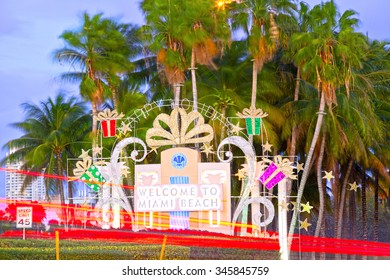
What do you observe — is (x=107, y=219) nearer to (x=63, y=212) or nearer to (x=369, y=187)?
(x=63, y=212)

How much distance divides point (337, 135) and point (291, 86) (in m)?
4.69

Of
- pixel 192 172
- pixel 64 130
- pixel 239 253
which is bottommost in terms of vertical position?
pixel 239 253

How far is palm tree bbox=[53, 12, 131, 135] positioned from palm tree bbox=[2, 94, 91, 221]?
6.45 m

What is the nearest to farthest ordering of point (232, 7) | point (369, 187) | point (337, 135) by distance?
point (232, 7) → point (337, 135) → point (369, 187)

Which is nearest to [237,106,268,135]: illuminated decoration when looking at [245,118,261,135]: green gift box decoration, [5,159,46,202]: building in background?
[245,118,261,135]: green gift box decoration

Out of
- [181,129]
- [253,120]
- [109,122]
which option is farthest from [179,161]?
[109,122]

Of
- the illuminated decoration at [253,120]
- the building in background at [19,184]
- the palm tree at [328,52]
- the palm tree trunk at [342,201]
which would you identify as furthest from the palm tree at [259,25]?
the building in background at [19,184]

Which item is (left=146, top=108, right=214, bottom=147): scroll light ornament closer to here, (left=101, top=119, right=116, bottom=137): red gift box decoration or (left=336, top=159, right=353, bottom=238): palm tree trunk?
(left=101, top=119, right=116, bottom=137): red gift box decoration

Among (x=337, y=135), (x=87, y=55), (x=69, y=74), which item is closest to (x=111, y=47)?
(x=87, y=55)

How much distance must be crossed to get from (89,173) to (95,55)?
8343mm

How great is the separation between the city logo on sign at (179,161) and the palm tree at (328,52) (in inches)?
290

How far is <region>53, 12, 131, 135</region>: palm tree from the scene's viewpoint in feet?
153

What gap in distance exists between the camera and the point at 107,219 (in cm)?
3981

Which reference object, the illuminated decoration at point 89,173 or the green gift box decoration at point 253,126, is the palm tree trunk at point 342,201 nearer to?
the green gift box decoration at point 253,126
